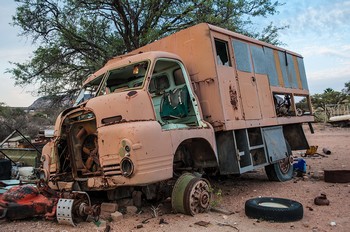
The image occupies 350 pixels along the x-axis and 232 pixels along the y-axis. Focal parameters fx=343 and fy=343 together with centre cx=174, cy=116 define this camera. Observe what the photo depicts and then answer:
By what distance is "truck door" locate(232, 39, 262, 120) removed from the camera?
7215mm

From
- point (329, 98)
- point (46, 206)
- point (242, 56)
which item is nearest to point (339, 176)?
point (242, 56)

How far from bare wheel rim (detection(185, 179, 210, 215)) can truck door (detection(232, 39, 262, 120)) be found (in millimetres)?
2200

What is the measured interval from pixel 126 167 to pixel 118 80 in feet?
7.61

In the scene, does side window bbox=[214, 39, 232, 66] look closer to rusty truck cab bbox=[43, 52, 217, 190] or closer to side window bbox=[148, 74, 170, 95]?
rusty truck cab bbox=[43, 52, 217, 190]

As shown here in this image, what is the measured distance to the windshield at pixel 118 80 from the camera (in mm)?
5938

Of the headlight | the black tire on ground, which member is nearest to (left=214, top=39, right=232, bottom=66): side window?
the black tire on ground

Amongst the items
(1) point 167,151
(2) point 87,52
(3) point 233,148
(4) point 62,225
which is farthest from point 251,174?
(2) point 87,52

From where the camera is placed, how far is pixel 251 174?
403 inches

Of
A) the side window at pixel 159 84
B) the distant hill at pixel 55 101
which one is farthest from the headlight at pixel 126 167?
the distant hill at pixel 55 101

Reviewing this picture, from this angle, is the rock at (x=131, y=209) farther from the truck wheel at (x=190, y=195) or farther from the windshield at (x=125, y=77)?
the windshield at (x=125, y=77)

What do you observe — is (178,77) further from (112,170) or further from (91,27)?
(91,27)

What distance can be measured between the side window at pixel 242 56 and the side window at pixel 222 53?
25 cm

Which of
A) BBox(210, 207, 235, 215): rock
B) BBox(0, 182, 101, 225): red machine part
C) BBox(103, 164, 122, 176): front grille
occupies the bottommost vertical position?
BBox(210, 207, 235, 215): rock

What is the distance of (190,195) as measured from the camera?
17.0ft
